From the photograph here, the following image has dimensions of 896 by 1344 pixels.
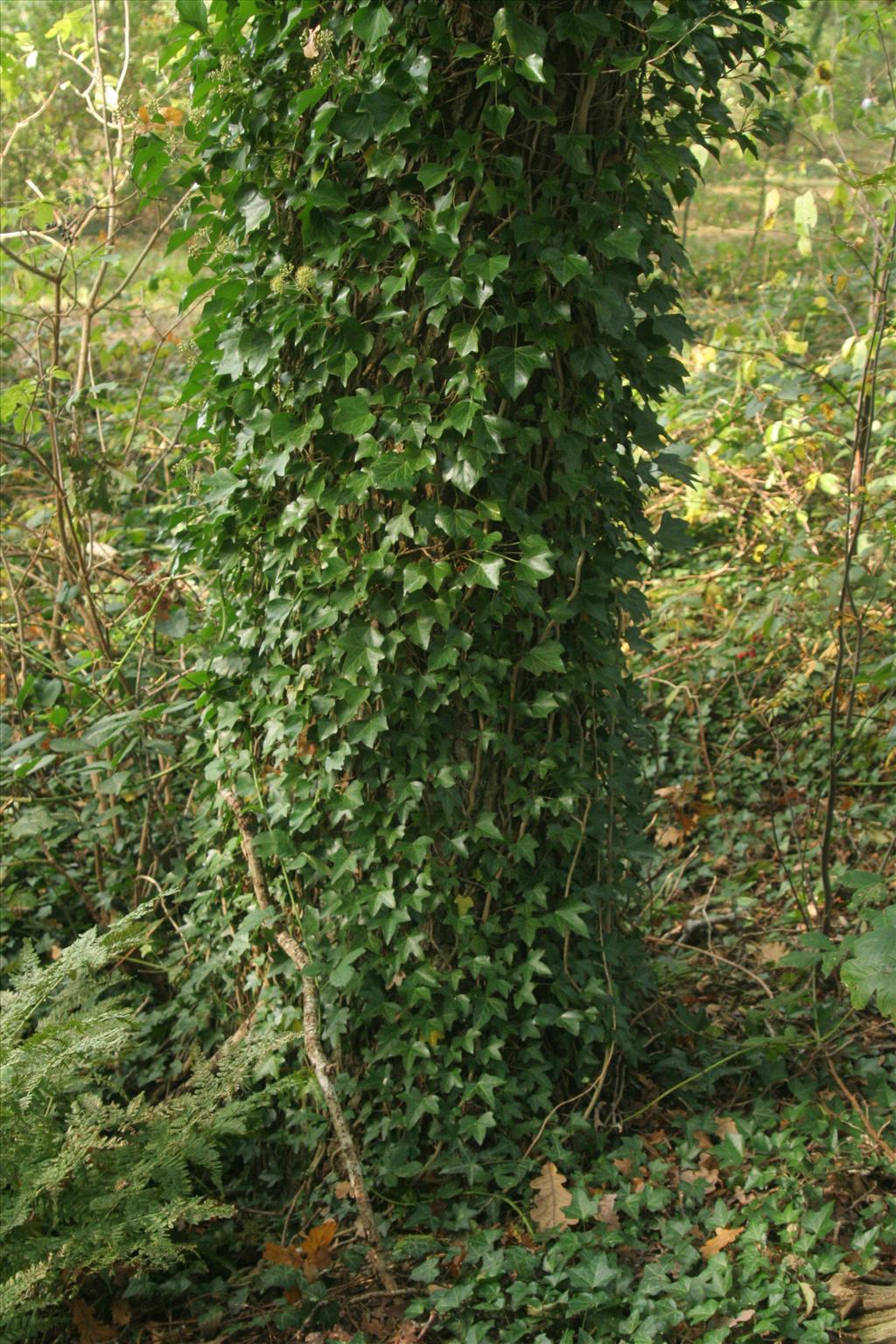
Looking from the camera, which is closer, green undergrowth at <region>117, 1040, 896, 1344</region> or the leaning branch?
green undergrowth at <region>117, 1040, 896, 1344</region>

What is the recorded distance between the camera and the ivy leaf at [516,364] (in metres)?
2.56

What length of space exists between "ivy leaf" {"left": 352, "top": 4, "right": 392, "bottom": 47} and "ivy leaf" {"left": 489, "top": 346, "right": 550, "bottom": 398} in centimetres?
70

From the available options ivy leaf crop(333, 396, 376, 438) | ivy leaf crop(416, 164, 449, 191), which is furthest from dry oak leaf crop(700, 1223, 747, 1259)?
ivy leaf crop(416, 164, 449, 191)

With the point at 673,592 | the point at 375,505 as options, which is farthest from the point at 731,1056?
the point at 673,592

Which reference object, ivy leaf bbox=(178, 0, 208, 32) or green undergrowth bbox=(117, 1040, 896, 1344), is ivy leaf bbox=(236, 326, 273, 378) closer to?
ivy leaf bbox=(178, 0, 208, 32)

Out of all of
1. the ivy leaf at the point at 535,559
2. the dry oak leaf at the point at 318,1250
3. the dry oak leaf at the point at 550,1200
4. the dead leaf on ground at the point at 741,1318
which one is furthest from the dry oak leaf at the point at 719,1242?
the ivy leaf at the point at 535,559

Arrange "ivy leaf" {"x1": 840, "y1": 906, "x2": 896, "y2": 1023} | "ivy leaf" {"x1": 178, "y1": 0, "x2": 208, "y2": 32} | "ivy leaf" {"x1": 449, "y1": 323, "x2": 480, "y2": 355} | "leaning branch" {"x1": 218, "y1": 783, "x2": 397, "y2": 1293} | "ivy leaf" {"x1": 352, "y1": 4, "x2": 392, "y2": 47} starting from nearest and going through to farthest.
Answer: "ivy leaf" {"x1": 840, "y1": 906, "x2": 896, "y2": 1023}, "ivy leaf" {"x1": 352, "y1": 4, "x2": 392, "y2": 47}, "ivy leaf" {"x1": 449, "y1": 323, "x2": 480, "y2": 355}, "leaning branch" {"x1": 218, "y1": 783, "x2": 397, "y2": 1293}, "ivy leaf" {"x1": 178, "y1": 0, "x2": 208, "y2": 32}

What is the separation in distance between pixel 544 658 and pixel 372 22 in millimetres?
1437

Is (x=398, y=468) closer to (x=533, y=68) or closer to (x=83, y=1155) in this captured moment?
(x=533, y=68)

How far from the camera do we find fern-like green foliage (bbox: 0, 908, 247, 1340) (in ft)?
8.22

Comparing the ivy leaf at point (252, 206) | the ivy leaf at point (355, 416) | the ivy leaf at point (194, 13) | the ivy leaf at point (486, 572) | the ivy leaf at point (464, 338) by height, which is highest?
the ivy leaf at point (194, 13)

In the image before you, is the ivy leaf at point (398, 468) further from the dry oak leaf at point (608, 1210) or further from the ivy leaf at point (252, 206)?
→ the dry oak leaf at point (608, 1210)

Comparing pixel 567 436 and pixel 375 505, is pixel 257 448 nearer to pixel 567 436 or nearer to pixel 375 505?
pixel 375 505

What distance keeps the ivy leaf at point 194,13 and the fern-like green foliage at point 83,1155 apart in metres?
2.20
